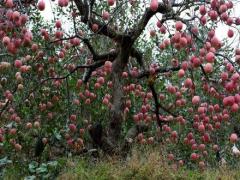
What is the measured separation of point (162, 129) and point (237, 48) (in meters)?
3.20

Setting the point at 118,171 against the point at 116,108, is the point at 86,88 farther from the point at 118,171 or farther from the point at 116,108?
the point at 118,171

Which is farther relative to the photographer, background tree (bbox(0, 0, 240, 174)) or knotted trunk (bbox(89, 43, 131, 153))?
knotted trunk (bbox(89, 43, 131, 153))

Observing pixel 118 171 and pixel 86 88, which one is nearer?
pixel 118 171

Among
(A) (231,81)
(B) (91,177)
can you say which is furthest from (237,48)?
(B) (91,177)

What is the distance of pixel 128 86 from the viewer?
22.0 feet

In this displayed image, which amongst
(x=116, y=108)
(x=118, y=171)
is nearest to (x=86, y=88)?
(x=116, y=108)

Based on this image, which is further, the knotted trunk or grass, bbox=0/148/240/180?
the knotted trunk

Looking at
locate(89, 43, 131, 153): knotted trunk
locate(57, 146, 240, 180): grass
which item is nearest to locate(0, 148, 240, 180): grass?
locate(57, 146, 240, 180): grass

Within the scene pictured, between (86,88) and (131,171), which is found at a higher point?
(86,88)

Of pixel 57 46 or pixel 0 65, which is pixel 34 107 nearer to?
pixel 57 46

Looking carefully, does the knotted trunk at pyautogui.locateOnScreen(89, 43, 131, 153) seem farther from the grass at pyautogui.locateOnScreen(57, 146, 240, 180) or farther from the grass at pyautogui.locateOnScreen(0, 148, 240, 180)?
the grass at pyautogui.locateOnScreen(57, 146, 240, 180)

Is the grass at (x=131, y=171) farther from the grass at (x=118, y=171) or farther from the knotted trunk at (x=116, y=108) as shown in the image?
the knotted trunk at (x=116, y=108)

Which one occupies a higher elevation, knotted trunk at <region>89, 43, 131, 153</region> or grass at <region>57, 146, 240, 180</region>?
knotted trunk at <region>89, 43, 131, 153</region>

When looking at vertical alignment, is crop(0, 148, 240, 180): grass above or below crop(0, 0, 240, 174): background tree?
below
